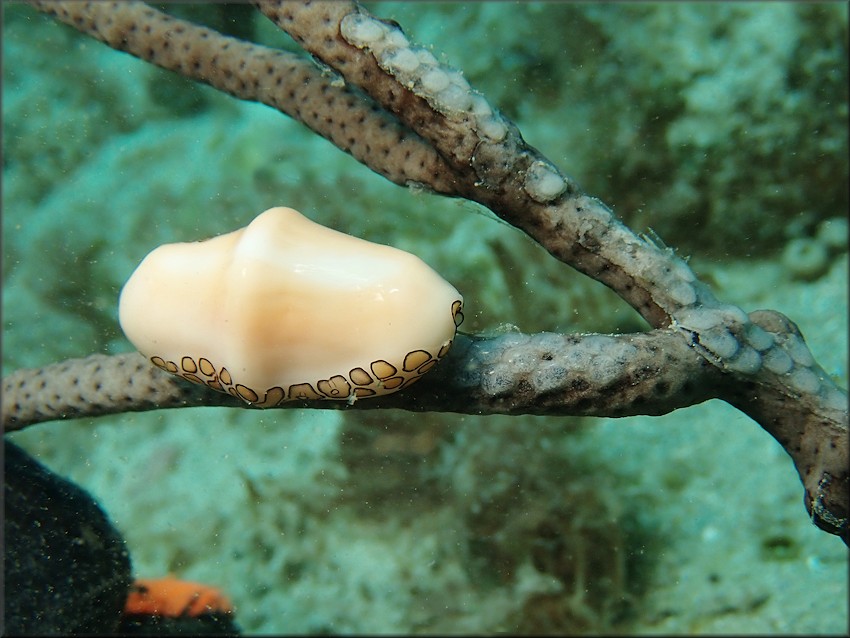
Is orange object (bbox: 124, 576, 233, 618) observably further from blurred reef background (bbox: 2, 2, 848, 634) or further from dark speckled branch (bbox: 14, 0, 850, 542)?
dark speckled branch (bbox: 14, 0, 850, 542)

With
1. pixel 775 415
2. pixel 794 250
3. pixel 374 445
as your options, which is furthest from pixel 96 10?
pixel 794 250

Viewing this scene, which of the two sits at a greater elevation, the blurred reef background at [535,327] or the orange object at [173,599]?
the blurred reef background at [535,327]

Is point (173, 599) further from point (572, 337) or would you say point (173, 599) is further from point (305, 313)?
point (572, 337)

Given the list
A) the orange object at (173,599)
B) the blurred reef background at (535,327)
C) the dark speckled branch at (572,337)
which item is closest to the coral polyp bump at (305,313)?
the dark speckled branch at (572,337)

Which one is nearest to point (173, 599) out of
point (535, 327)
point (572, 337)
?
point (535, 327)

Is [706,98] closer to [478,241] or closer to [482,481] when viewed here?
[478,241]

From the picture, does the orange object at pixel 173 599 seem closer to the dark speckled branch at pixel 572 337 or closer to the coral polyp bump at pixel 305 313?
the dark speckled branch at pixel 572 337

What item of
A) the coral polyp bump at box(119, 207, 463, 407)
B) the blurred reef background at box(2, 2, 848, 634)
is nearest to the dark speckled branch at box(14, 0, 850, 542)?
the coral polyp bump at box(119, 207, 463, 407)
